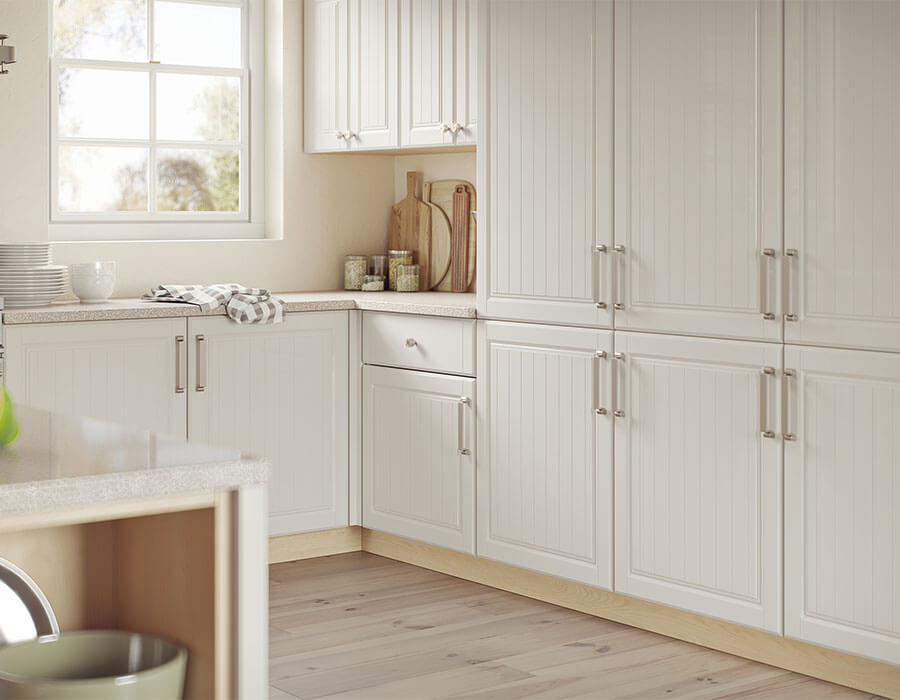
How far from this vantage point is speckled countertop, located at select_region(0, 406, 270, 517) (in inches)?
57.3

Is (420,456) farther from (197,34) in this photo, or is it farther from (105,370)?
(197,34)

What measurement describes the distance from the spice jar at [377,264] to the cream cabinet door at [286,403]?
1.78ft

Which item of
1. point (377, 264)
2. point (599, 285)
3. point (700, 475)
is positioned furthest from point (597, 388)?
point (377, 264)

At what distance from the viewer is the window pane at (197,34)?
4816 millimetres

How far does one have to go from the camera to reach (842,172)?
3.05m

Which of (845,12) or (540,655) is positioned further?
(540,655)

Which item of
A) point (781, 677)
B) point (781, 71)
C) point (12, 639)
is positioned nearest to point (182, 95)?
point (781, 71)

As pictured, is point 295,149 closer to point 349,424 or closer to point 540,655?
point 349,424

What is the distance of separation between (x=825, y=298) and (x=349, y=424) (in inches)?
75.1

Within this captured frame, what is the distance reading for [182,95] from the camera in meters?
4.88

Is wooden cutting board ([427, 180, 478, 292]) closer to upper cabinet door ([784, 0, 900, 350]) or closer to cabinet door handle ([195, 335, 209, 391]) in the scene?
cabinet door handle ([195, 335, 209, 391])

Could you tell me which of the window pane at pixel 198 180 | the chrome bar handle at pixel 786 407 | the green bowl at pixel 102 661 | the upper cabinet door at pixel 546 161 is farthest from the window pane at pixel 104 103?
the green bowl at pixel 102 661

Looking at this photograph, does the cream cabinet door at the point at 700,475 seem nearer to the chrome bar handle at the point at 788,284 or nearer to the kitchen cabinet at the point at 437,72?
the chrome bar handle at the point at 788,284

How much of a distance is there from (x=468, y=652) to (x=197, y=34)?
259cm
